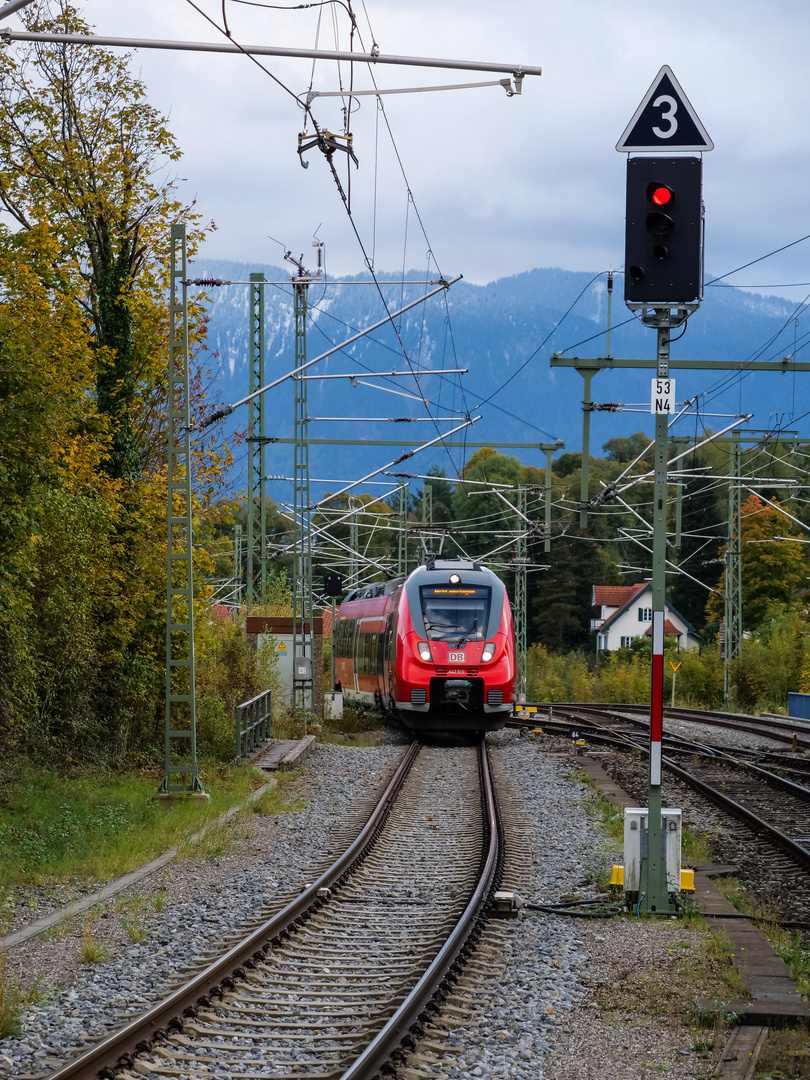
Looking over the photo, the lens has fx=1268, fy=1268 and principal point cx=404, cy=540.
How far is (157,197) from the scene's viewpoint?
72.7 ft

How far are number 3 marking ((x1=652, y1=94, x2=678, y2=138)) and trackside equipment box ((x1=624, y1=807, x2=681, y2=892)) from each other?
499 centimetres

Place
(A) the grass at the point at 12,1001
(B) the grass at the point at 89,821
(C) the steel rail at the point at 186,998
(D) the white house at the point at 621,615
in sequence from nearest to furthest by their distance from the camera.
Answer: (C) the steel rail at the point at 186,998 < (A) the grass at the point at 12,1001 < (B) the grass at the point at 89,821 < (D) the white house at the point at 621,615

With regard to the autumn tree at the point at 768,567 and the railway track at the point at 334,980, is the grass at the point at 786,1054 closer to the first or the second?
the railway track at the point at 334,980

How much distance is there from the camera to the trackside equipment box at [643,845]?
9336mm

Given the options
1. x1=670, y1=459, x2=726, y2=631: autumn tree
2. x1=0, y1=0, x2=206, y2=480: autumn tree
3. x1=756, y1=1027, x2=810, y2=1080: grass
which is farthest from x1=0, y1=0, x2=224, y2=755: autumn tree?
x1=670, y1=459, x2=726, y2=631: autumn tree

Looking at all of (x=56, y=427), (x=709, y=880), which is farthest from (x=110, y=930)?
(x=56, y=427)

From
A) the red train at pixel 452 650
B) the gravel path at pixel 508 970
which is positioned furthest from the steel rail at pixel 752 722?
the gravel path at pixel 508 970

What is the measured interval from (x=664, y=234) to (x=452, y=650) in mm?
13755

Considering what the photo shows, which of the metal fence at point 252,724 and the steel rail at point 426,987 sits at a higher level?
the steel rail at point 426,987

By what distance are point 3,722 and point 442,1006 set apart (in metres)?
A: 9.95

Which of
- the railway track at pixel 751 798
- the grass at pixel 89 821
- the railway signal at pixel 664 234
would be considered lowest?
the railway track at pixel 751 798

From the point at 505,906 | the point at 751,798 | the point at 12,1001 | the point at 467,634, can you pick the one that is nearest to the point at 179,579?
the point at 467,634

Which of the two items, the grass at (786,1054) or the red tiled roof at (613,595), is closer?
the grass at (786,1054)

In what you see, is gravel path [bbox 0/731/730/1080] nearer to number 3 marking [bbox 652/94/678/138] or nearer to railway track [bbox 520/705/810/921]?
railway track [bbox 520/705/810/921]
